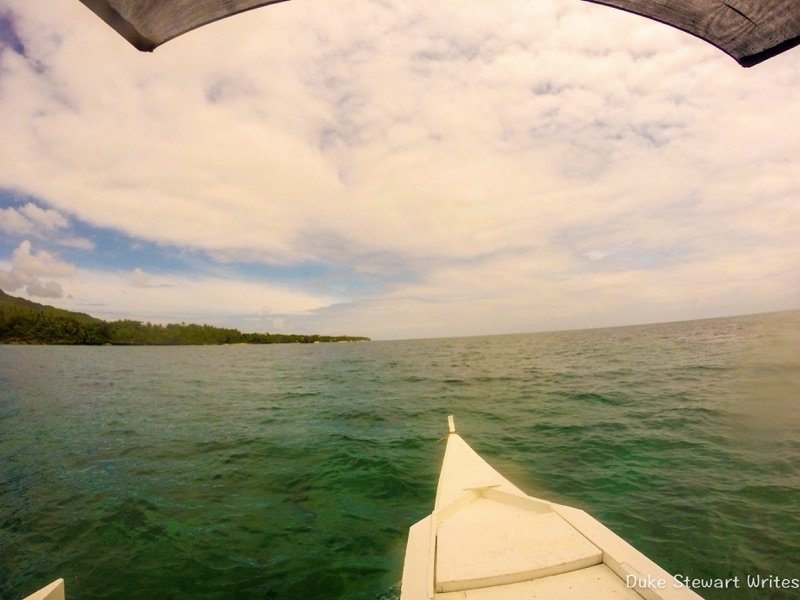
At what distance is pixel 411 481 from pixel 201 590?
18.7 feet

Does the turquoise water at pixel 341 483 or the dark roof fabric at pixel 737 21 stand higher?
the dark roof fabric at pixel 737 21

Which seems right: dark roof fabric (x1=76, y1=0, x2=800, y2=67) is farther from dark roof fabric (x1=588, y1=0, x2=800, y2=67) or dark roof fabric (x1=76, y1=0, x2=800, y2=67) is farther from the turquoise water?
the turquoise water

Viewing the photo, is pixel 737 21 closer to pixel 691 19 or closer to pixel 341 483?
pixel 691 19

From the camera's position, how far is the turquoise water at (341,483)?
6340 mm

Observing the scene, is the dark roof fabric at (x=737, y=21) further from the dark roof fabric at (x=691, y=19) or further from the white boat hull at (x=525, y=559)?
the white boat hull at (x=525, y=559)

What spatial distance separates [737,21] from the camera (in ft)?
5.34

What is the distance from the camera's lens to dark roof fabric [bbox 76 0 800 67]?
4.66 feet

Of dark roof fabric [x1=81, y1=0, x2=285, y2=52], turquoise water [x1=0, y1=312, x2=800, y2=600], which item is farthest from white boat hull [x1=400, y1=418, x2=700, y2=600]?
dark roof fabric [x1=81, y1=0, x2=285, y2=52]

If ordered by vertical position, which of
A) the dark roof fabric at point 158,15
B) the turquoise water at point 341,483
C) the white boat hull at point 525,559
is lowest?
the turquoise water at point 341,483

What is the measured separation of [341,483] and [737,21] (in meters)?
11.3

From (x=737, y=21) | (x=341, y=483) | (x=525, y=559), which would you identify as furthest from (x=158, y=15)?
(x=341, y=483)

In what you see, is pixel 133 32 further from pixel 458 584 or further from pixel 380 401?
pixel 380 401

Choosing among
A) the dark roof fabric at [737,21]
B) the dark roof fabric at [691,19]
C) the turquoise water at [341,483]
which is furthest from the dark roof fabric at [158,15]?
the turquoise water at [341,483]

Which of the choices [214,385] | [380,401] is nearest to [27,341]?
[214,385]
